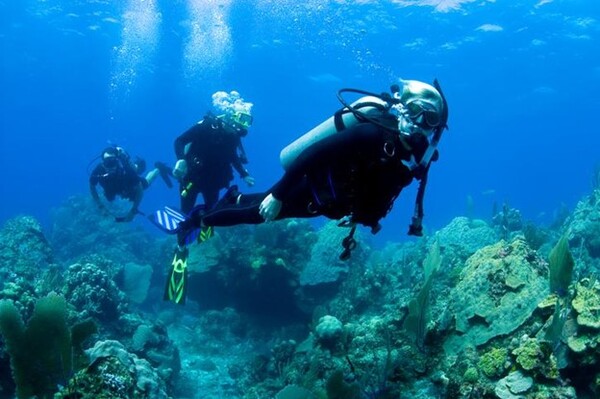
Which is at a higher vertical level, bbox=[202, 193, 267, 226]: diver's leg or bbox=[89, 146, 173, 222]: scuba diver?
bbox=[89, 146, 173, 222]: scuba diver

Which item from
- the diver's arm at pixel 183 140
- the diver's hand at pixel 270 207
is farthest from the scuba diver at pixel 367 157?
the diver's arm at pixel 183 140

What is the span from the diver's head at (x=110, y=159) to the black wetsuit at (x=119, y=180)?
0.18 feet

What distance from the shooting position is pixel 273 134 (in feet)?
331

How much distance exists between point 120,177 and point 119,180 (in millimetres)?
81

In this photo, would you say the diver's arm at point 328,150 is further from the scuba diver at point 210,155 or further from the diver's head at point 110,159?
the diver's head at point 110,159

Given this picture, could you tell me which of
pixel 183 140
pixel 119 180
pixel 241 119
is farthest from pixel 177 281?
pixel 119 180

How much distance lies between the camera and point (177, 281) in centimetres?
827

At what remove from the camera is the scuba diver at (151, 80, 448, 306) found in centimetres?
409

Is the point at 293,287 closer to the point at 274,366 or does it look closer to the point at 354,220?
the point at 274,366

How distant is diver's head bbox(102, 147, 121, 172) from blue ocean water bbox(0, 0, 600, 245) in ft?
2.00

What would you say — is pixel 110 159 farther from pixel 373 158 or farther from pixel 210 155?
pixel 373 158

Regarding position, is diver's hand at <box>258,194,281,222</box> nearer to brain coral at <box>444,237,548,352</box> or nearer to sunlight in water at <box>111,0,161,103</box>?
brain coral at <box>444,237,548,352</box>

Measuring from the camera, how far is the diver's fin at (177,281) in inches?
321

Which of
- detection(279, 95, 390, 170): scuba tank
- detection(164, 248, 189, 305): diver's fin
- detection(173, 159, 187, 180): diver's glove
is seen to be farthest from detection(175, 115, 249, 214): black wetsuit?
detection(279, 95, 390, 170): scuba tank
